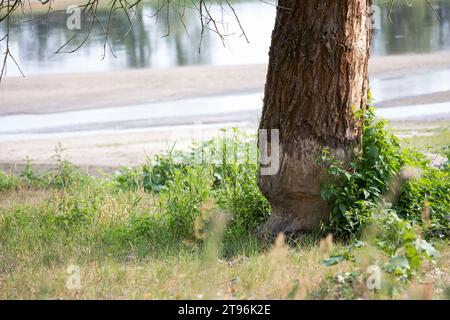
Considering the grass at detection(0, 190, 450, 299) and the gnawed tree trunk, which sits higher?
the gnawed tree trunk

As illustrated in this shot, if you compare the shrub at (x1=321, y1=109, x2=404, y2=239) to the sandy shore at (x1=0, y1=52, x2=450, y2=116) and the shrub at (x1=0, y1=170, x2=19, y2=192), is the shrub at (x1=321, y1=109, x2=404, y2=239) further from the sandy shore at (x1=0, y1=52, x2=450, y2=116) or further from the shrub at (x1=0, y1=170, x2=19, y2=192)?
the sandy shore at (x1=0, y1=52, x2=450, y2=116)

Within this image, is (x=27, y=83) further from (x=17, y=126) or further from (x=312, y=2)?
(x=312, y=2)

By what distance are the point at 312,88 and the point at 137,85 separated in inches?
554

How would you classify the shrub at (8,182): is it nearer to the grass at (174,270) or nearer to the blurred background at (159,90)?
the blurred background at (159,90)

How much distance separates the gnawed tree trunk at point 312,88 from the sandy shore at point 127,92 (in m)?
7.17

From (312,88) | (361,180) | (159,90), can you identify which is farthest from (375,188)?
(159,90)

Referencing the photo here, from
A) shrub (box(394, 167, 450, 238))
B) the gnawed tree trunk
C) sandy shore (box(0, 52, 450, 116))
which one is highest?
the gnawed tree trunk

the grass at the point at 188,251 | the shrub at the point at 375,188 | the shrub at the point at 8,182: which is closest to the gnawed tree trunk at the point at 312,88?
the shrub at the point at 375,188

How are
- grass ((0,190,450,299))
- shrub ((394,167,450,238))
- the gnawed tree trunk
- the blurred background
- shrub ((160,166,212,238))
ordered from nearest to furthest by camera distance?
1. grass ((0,190,450,299))
2. the gnawed tree trunk
3. shrub ((394,167,450,238))
4. shrub ((160,166,212,238))
5. the blurred background

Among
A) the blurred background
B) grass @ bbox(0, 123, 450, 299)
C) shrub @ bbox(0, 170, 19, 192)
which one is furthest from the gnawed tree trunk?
shrub @ bbox(0, 170, 19, 192)

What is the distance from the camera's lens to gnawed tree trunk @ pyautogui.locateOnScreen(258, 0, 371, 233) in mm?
6867

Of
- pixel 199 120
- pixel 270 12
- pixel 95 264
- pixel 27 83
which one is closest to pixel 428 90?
pixel 199 120

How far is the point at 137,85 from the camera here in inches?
811

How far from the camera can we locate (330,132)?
22.9ft
